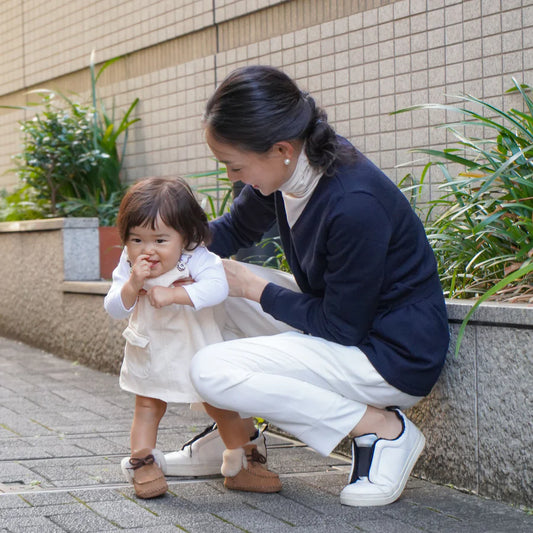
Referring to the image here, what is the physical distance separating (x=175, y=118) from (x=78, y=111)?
1.11 metres

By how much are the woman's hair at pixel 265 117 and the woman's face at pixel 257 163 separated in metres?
0.03

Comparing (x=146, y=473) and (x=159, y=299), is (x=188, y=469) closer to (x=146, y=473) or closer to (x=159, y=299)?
(x=146, y=473)

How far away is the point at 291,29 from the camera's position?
245 inches

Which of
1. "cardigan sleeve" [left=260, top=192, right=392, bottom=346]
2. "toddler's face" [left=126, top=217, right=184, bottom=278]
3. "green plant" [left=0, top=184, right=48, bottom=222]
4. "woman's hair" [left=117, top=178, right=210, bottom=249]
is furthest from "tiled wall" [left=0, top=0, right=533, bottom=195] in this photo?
"toddler's face" [left=126, top=217, right=184, bottom=278]

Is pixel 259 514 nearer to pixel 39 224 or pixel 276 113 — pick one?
pixel 276 113

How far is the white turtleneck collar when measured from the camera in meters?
3.19

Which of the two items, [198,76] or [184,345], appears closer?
[184,345]

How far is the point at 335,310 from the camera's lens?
314 cm

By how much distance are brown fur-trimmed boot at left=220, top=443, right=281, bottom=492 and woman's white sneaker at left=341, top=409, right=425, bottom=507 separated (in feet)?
0.99

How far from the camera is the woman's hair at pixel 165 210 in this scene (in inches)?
130

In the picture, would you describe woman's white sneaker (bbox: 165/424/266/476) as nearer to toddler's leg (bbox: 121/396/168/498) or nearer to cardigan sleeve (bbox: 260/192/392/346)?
toddler's leg (bbox: 121/396/168/498)

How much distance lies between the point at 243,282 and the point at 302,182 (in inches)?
18.5

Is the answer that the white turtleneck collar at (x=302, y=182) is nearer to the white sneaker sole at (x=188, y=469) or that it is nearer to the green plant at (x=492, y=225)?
the green plant at (x=492, y=225)

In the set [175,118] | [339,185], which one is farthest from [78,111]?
[339,185]
